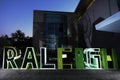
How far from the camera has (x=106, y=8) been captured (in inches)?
565

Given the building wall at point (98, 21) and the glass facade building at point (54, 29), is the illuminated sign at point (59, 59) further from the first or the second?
the glass facade building at point (54, 29)

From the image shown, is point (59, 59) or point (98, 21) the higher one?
point (98, 21)

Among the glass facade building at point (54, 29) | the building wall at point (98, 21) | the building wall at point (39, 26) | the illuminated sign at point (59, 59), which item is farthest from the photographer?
the glass facade building at point (54, 29)

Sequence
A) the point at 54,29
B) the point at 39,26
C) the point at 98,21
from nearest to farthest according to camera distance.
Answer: the point at 98,21
the point at 39,26
the point at 54,29


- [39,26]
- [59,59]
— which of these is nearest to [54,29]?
[39,26]

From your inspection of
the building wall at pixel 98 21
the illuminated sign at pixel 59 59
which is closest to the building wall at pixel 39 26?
the building wall at pixel 98 21

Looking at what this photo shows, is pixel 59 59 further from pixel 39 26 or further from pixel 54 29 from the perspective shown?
pixel 54 29

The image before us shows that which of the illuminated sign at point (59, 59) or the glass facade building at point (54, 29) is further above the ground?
the glass facade building at point (54, 29)

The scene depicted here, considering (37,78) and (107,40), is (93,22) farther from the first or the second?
(37,78)

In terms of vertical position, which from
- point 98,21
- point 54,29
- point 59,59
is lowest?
point 59,59

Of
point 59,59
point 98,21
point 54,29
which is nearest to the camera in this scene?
point 59,59

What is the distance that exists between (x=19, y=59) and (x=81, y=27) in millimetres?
12639

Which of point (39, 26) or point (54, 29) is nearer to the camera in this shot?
point (39, 26)

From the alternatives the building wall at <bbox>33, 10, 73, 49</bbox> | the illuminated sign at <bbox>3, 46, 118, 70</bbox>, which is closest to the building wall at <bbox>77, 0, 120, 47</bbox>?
the illuminated sign at <bbox>3, 46, 118, 70</bbox>
